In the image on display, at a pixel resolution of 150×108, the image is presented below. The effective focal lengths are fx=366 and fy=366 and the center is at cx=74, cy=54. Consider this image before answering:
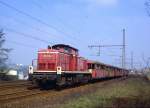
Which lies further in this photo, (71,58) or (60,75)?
(71,58)

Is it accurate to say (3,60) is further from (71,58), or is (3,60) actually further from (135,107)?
(135,107)

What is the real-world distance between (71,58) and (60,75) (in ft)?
17.8

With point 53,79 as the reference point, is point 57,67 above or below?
above

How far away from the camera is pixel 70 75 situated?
104ft

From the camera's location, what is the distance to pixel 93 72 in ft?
142

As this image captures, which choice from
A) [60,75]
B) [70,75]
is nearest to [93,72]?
[70,75]

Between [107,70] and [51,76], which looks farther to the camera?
[107,70]

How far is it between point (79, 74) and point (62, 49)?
4538mm

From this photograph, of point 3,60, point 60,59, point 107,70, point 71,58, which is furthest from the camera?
point 3,60

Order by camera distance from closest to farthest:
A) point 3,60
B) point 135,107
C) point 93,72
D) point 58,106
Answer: point 135,107 < point 58,106 < point 93,72 < point 3,60

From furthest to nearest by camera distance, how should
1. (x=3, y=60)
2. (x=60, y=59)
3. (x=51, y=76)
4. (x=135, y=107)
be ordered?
(x=3, y=60), (x=60, y=59), (x=51, y=76), (x=135, y=107)

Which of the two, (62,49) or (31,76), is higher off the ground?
(62,49)

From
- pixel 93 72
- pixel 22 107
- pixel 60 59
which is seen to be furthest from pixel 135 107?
pixel 93 72

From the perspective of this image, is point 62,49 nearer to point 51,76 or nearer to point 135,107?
point 51,76
